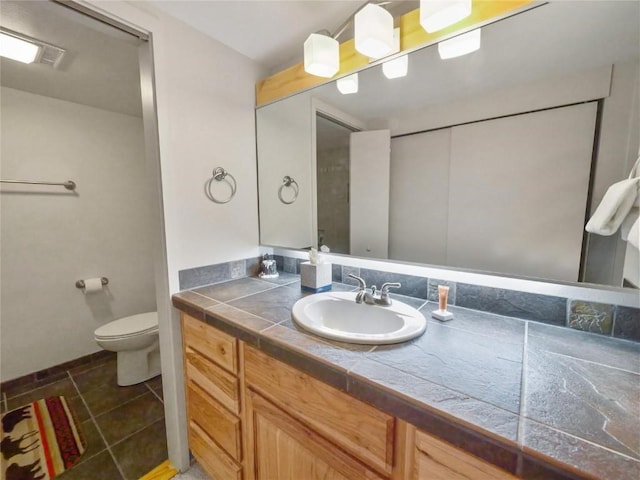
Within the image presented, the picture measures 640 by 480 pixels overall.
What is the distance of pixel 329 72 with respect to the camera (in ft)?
3.76

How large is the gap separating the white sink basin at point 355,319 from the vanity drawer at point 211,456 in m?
0.67

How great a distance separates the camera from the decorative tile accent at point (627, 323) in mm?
739

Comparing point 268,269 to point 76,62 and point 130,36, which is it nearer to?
point 130,36

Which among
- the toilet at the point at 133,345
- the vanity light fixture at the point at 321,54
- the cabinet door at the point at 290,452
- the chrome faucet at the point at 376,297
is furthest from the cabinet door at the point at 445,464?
the toilet at the point at 133,345

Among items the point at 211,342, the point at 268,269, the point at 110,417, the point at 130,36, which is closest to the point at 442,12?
the point at 130,36

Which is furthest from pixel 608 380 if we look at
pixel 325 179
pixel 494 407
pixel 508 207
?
pixel 325 179

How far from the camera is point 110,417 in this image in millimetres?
1567

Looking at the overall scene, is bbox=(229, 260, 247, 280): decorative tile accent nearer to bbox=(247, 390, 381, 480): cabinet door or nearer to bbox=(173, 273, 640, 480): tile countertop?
bbox=(173, 273, 640, 480): tile countertop

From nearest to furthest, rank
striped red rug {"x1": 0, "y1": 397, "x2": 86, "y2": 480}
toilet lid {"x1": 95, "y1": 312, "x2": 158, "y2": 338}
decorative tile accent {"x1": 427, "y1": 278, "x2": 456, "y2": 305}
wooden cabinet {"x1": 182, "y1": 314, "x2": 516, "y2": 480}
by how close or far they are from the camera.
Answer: wooden cabinet {"x1": 182, "y1": 314, "x2": 516, "y2": 480}, decorative tile accent {"x1": 427, "y1": 278, "x2": 456, "y2": 305}, striped red rug {"x1": 0, "y1": 397, "x2": 86, "y2": 480}, toilet lid {"x1": 95, "y1": 312, "x2": 158, "y2": 338}

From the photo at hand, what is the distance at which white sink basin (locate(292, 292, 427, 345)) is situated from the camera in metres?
0.76

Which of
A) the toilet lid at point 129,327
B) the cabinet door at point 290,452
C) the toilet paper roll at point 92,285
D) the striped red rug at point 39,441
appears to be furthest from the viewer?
the toilet paper roll at point 92,285

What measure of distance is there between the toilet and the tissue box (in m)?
1.34

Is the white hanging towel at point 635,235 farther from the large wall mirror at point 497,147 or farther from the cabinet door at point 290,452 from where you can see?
the cabinet door at point 290,452

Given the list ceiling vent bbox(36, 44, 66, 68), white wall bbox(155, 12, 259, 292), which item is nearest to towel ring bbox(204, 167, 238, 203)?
white wall bbox(155, 12, 259, 292)
